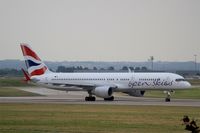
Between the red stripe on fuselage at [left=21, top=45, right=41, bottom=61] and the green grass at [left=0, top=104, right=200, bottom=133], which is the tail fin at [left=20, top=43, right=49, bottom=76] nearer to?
the red stripe on fuselage at [left=21, top=45, right=41, bottom=61]

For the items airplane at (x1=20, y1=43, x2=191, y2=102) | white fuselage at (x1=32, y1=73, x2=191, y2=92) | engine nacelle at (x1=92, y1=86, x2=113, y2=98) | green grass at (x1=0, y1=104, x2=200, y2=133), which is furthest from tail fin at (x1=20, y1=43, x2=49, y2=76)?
green grass at (x1=0, y1=104, x2=200, y2=133)

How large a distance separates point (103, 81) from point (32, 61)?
929 centimetres

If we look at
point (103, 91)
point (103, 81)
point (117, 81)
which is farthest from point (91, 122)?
point (103, 81)

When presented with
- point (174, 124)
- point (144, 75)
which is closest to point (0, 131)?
point (174, 124)

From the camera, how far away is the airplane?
215 ft

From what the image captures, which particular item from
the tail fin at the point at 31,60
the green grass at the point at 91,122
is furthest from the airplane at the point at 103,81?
the green grass at the point at 91,122

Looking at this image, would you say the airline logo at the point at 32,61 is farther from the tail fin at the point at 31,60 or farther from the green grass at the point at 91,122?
the green grass at the point at 91,122

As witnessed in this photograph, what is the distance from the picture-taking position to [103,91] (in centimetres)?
6550

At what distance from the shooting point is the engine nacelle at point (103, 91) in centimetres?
6550

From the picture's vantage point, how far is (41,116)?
39.8m

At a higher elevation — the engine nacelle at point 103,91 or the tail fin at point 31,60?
the tail fin at point 31,60

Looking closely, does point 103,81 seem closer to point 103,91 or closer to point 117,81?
point 117,81

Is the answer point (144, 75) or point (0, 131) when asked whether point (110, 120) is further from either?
point (144, 75)

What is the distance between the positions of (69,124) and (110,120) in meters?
3.66
